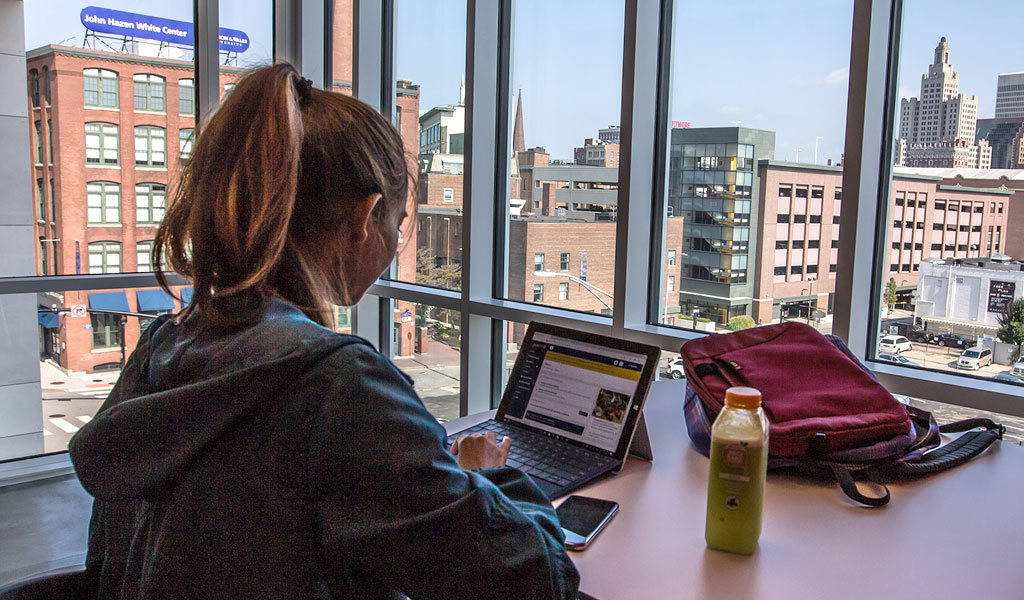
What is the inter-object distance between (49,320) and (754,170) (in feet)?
11.2

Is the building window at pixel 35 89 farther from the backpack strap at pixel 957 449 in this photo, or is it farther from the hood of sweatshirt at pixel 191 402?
the backpack strap at pixel 957 449

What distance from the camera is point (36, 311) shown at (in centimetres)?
366

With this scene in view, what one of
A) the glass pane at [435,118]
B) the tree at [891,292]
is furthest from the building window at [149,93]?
the tree at [891,292]

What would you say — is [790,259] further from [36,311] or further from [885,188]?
[36,311]

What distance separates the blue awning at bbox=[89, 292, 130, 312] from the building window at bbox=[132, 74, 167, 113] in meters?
1.03

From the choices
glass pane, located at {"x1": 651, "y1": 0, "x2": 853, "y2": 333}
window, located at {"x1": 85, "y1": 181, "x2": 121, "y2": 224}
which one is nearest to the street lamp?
glass pane, located at {"x1": 651, "y1": 0, "x2": 853, "y2": 333}

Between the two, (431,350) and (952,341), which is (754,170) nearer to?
(952,341)

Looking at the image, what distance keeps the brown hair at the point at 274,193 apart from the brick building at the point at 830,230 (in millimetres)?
1618

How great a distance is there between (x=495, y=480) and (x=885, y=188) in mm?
1679

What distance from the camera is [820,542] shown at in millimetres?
1133

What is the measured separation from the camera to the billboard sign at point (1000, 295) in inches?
79.2

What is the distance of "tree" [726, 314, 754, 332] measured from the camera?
2.51 meters

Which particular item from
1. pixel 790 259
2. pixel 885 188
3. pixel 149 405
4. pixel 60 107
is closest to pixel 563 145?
pixel 790 259

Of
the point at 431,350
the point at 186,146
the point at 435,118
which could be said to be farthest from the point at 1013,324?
the point at 435,118
